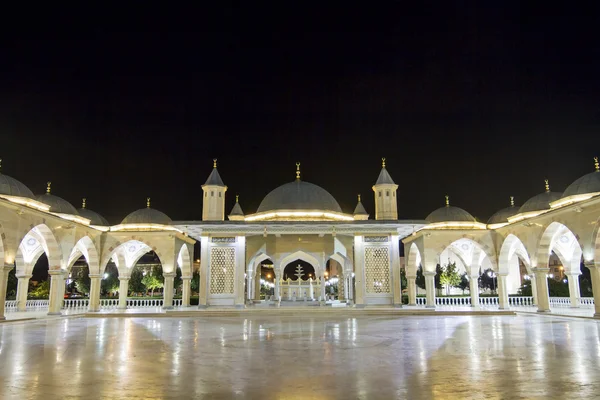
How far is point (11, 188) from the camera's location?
19.2 m

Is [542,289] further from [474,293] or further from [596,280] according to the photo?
[474,293]

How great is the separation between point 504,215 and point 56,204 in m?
24.0

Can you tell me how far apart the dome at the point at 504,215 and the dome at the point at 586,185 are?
589cm

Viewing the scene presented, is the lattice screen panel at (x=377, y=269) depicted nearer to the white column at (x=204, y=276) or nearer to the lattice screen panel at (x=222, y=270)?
the lattice screen panel at (x=222, y=270)

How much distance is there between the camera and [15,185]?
1959 centimetres

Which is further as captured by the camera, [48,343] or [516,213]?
[516,213]

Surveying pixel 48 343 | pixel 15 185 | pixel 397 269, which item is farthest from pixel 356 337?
pixel 15 185

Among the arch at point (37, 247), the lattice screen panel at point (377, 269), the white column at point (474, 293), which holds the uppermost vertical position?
the arch at point (37, 247)

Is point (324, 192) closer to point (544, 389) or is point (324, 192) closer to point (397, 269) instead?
point (397, 269)

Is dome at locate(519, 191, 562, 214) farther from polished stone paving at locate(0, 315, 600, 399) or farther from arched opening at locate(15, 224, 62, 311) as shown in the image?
arched opening at locate(15, 224, 62, 311)

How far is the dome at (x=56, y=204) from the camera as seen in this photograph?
2342 cm

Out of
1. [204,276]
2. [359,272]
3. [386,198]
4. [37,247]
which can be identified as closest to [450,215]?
[386,198]

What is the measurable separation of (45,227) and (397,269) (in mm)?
14736

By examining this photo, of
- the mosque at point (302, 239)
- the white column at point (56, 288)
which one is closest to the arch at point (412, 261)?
the mosque at point (302, 239)
